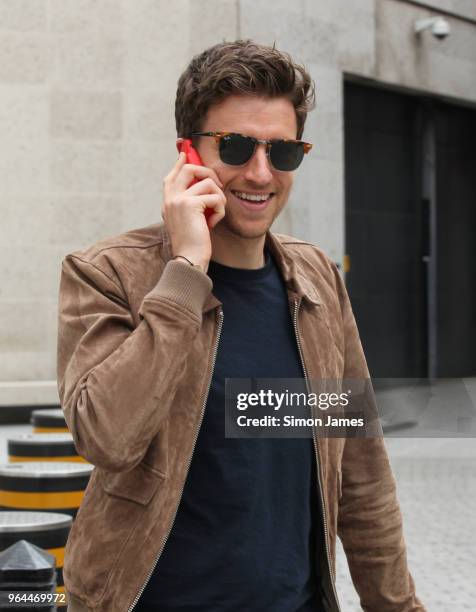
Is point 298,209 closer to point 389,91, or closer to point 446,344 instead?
point 389,91

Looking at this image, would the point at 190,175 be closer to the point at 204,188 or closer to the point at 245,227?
the point at 204,188

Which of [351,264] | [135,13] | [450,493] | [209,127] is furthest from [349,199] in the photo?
[209,127]

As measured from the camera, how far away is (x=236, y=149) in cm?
232

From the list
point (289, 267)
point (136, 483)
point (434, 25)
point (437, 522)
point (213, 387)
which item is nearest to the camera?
point (136, 483)

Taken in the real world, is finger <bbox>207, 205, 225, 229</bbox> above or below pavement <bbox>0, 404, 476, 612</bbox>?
above

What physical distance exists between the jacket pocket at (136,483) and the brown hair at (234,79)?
0.74 meters

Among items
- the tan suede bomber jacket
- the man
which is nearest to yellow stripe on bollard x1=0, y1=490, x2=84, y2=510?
the man

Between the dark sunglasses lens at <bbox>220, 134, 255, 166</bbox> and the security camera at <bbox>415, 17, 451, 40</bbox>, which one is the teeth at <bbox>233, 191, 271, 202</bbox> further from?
the security camera at <bbox>415, 17, 451, 40</bbox>

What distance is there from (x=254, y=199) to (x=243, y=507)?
2.07 feet

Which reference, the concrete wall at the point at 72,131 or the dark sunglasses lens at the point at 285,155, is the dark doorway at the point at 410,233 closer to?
the concrete wall at the point at 72,131

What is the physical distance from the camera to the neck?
239cm

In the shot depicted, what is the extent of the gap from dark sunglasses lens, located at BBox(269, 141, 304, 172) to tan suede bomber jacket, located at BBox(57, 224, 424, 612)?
0.23 metres

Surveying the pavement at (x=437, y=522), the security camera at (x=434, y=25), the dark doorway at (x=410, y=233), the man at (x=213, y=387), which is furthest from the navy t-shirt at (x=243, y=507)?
the security camera at (x=434, y=25)

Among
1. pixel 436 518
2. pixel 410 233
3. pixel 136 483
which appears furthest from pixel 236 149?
pixel 410 233
